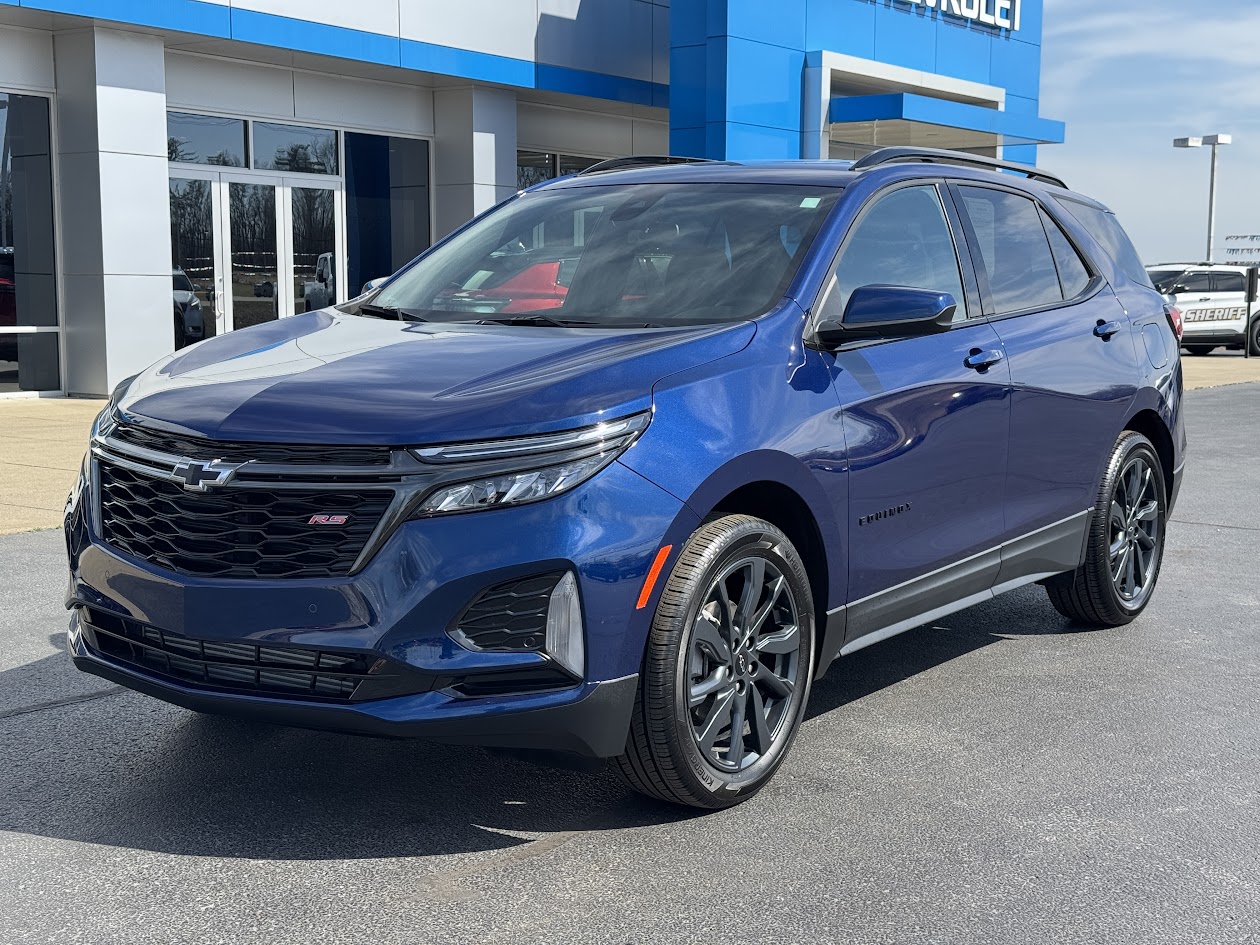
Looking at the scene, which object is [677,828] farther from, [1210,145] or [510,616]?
[1210,145]

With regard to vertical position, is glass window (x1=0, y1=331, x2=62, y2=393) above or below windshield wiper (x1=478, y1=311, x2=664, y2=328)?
below

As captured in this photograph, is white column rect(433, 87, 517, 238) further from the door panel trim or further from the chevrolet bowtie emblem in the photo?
the chevrolet bowtie emblem

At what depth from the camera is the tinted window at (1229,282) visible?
29.7m

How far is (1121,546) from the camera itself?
6.37 metres

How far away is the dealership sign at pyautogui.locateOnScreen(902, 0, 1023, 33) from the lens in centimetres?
2746

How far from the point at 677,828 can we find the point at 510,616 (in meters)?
0.86

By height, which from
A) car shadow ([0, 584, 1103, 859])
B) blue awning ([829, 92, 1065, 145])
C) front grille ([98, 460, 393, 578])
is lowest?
car shadow ([0, 584, 1103, 859])

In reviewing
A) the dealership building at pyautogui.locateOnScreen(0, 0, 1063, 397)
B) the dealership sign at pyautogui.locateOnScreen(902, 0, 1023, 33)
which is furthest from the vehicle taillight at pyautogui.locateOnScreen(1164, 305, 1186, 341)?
the dealership sign at pyautogui.locateOnScreen(902, 0, 1023, 33)

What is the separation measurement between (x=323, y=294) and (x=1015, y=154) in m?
16.4

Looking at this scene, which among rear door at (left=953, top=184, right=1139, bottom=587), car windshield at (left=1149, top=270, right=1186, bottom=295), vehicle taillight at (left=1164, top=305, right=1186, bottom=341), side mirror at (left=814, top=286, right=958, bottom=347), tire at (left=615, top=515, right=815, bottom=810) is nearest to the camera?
tire at (left=615, top=515, right=815, bottom=810)

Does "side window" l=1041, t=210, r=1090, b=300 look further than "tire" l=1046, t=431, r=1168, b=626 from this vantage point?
No

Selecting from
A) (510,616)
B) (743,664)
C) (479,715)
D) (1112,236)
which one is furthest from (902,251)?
(479,715)

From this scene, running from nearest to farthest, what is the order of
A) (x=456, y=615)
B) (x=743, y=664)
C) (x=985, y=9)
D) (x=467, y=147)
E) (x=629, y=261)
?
(x=456, y=615)
(x=743, y=664)
(x=629, y=261)
(x=467, y=147)
(x=985, y=9)

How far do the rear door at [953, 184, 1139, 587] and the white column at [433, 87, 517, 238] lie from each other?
1640cm
